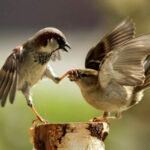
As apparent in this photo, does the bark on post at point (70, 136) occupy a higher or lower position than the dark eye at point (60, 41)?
lower

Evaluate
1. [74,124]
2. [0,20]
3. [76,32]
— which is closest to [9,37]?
[0,20]

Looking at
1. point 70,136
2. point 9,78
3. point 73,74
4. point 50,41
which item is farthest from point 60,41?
point 70,136

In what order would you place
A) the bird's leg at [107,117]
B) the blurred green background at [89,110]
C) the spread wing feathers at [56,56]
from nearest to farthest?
the bird's leg at [107,117] < the spread wing feathers at [56,56] < the blurred green background at [89,110]

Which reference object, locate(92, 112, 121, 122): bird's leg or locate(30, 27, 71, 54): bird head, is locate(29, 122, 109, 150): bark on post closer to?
locate(92, 112, 121, 122): bird's leg

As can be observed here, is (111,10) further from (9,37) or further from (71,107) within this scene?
(9,37)

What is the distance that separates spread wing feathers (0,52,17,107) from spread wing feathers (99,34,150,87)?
50 centimetres

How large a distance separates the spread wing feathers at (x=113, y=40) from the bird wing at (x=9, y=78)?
0.49 meters

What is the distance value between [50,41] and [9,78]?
0.32 metres

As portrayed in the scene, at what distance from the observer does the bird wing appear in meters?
2.63

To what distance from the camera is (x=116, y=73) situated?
8.78 ft

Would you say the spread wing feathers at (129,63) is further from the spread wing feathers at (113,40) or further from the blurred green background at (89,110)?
the blurred green background at (89,110)

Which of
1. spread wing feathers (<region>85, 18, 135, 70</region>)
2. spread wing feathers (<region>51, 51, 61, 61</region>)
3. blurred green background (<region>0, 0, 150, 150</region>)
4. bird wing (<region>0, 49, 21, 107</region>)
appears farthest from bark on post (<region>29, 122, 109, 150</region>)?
blurred green background (<region>0, 0, 150, 150</region>)

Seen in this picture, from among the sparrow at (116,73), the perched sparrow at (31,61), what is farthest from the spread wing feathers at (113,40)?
the perched sparrow at (31,61)

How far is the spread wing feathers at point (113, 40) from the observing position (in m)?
3.01
